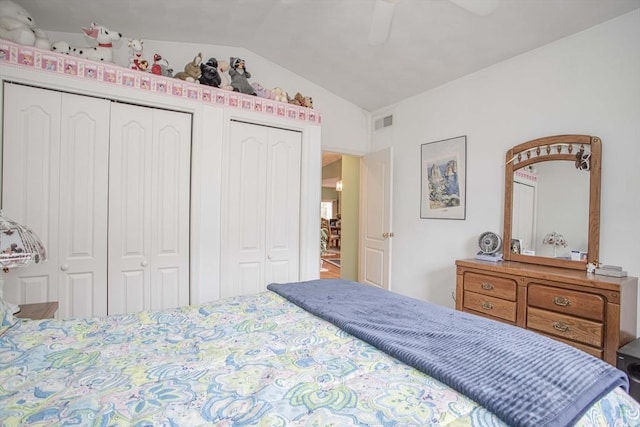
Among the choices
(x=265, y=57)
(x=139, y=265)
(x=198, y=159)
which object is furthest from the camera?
(x=265, y=57)

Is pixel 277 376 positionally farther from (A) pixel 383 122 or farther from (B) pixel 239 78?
(A) pixel 383 122

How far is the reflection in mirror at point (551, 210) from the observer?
225 cm

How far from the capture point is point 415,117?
11.5 ft

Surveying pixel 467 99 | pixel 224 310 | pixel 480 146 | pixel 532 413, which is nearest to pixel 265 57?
pixel 467 99

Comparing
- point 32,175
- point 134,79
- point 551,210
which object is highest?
point 134,79

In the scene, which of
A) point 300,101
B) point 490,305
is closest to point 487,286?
point 490,305

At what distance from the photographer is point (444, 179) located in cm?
320

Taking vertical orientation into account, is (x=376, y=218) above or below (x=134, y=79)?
below

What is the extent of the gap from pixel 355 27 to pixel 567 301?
2.58m

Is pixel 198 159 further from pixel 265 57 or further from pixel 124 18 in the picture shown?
pixel 265 57

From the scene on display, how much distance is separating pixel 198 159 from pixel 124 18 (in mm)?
1260

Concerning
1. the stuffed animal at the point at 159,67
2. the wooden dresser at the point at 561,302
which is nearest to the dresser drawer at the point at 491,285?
the wooden dresser at the point at 561,302

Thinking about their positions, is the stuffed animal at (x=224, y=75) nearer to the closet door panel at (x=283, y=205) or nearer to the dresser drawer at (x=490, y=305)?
the closet door panel at (x=283, y=205)

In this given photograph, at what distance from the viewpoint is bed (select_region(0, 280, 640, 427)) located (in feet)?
2.32
